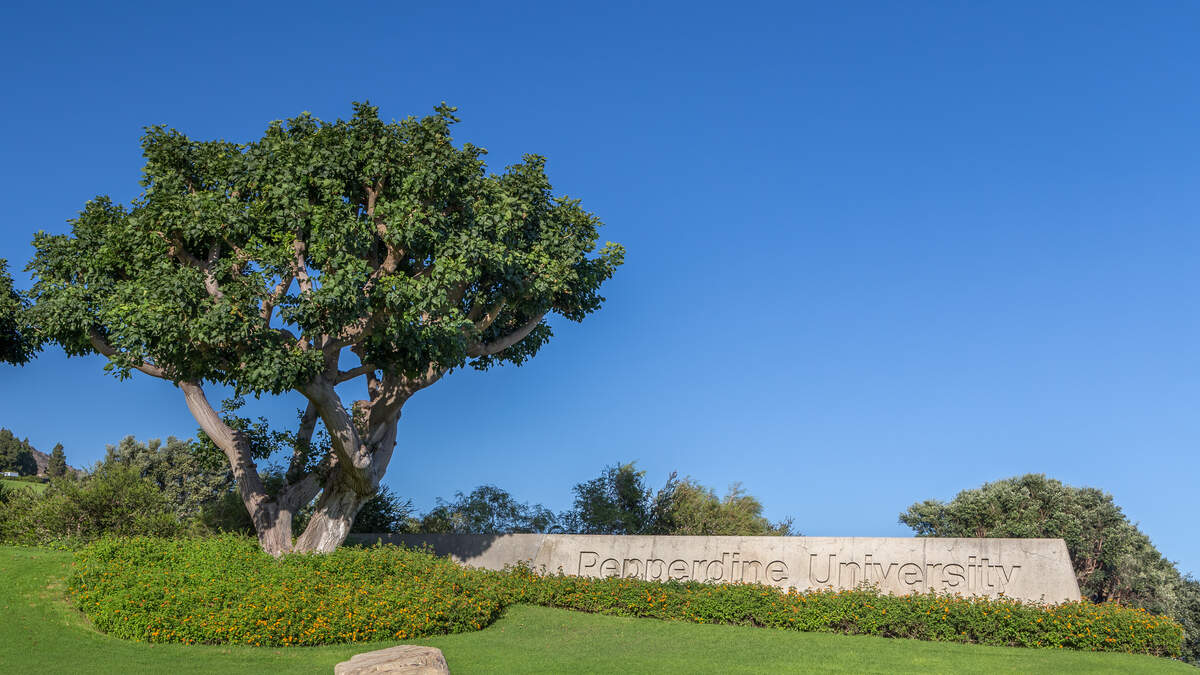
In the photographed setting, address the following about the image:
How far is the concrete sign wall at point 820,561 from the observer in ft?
58.1

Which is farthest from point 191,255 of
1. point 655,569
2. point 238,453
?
point 655,569

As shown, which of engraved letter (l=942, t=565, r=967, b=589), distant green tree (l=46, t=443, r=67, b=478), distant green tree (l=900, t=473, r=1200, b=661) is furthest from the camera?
distant green tree (l=46, t=443, r=67, b=478)

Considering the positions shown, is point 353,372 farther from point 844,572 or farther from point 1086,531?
point 1086,531

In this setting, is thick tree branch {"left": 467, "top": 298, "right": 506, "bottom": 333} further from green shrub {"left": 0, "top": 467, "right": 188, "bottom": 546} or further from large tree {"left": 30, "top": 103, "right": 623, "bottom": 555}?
green shrub {"left": 0, "top": 467, "right": 188, "bottom": 546}

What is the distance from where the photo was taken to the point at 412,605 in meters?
15.9

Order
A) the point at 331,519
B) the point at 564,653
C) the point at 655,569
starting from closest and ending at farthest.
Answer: the point at 564,653 → the point at 655,569 → the point at 331,519

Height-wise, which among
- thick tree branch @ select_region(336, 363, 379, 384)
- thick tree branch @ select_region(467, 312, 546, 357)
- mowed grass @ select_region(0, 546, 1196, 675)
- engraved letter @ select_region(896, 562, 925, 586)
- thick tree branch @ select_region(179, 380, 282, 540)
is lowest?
mowed grass @ select_region(0, 546, 1196, 675)

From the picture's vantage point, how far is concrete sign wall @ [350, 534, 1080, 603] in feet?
58.1

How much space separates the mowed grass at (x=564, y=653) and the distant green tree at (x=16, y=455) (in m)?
72.6

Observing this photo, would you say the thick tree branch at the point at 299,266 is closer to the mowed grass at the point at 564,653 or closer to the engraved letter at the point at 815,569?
the mowed grass at the point at 564,653

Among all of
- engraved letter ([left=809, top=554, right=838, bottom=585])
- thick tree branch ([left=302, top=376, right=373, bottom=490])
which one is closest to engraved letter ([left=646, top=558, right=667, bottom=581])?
engraved letter ([left=809, top=554, right=838, bottom=585])

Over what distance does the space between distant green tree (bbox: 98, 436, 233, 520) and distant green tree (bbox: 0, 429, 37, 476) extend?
35742mm

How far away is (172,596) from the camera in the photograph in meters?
15.2

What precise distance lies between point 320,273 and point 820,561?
41.0 ft
